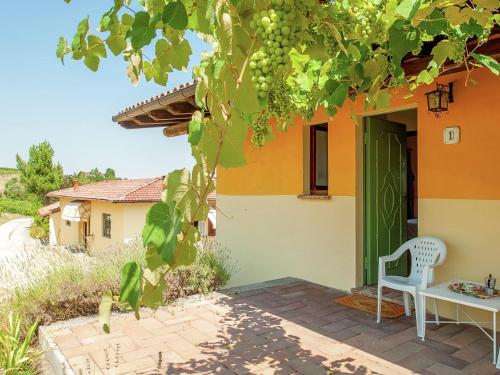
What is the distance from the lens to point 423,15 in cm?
172

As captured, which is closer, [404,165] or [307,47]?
[307,47]

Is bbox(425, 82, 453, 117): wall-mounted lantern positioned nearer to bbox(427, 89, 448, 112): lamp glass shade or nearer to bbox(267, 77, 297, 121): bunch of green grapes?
bbox(427, 89, 448, 112): lamp glass shade

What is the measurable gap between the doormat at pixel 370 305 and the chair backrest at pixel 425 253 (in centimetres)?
53

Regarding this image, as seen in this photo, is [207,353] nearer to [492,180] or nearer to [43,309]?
[43,309]

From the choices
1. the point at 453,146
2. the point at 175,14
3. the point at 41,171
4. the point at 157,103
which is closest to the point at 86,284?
the point at 157,103

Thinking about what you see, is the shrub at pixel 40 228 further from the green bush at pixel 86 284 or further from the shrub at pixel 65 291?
the shrub at pixel 65 291

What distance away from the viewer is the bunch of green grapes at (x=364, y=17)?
1694 mm

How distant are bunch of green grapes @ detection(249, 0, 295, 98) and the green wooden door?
499 cm

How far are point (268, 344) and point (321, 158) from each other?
3.97 meters

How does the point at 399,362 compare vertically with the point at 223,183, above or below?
below

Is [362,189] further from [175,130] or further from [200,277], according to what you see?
[175,130]

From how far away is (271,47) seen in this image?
3.82ft

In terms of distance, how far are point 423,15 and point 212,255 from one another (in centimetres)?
551

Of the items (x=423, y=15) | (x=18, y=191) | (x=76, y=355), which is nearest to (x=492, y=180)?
(x=423, y=15)
